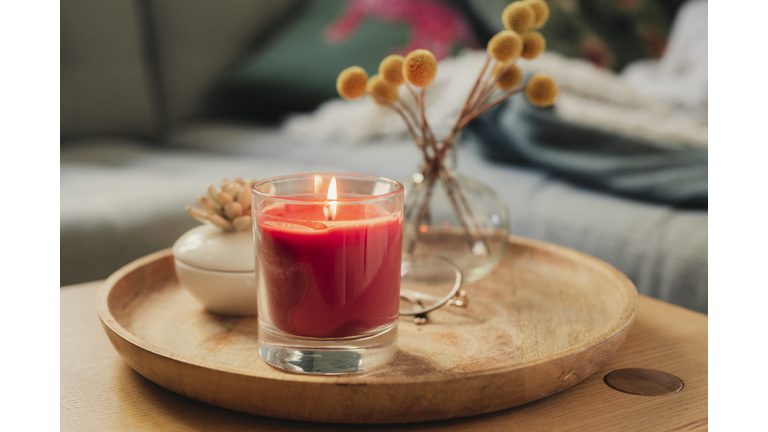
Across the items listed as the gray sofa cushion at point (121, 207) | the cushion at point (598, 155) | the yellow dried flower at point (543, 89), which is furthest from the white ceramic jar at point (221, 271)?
the cushion at point (598, 155)

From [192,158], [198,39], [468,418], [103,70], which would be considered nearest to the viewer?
[468,418]

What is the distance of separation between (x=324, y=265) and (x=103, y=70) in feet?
4.88

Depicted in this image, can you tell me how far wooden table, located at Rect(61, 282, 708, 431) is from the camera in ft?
1.48

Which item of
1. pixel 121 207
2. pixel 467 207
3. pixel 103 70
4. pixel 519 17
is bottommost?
pixel 121 207

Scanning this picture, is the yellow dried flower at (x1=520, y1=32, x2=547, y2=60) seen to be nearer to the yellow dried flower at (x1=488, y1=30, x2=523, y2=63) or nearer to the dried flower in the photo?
the yellow dried flower at (x1=488, y1=30, x2=523, y2=63)

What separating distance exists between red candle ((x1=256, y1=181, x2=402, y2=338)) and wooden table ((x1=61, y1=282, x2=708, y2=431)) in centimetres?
8

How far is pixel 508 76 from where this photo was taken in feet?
2.29

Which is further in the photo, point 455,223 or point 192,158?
point 192,158

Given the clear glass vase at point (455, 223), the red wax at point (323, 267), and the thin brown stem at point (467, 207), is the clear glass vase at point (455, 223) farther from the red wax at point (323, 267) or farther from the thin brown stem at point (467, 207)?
the red wax at point (323, 267)

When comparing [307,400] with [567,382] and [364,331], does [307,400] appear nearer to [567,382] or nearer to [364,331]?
[364,331]

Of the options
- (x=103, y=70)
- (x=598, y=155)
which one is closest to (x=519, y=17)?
(x=598, y=155)

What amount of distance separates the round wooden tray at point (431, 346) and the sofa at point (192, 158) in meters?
0.27

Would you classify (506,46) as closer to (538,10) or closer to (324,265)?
(538,10)

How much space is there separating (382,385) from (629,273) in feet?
2.28
